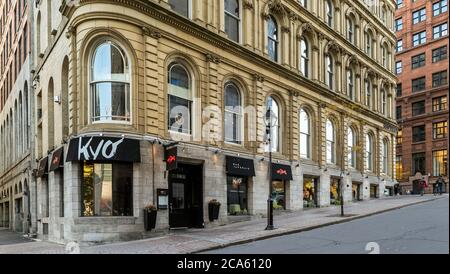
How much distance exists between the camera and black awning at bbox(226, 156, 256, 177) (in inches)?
917

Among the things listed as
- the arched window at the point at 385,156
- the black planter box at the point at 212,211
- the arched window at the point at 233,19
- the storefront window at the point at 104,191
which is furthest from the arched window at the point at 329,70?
the storefront window at the point at 104,191

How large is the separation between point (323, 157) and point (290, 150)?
4.74m

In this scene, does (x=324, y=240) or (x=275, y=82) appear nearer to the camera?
(x=324, y=240)

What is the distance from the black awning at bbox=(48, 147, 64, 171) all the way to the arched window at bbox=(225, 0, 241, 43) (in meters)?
10.8

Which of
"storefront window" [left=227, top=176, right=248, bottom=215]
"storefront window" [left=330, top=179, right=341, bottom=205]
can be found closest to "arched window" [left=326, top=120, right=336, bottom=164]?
"storefront window" [left=330, top=179, right=341, bottom=205]

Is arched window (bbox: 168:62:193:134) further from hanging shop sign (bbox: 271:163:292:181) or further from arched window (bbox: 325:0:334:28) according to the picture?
arched window (bbox: 325:0:334:28)

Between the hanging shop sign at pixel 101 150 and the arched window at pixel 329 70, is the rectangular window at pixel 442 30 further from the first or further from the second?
the hanging shop sign at pixel 101 150

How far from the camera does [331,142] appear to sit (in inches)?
1367

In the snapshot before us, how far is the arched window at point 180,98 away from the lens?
21.2 metres

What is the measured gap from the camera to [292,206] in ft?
93.9

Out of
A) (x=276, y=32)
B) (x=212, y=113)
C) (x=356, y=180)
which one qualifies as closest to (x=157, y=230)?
(x=212, y=113)

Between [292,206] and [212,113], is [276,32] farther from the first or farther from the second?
[292,206]
